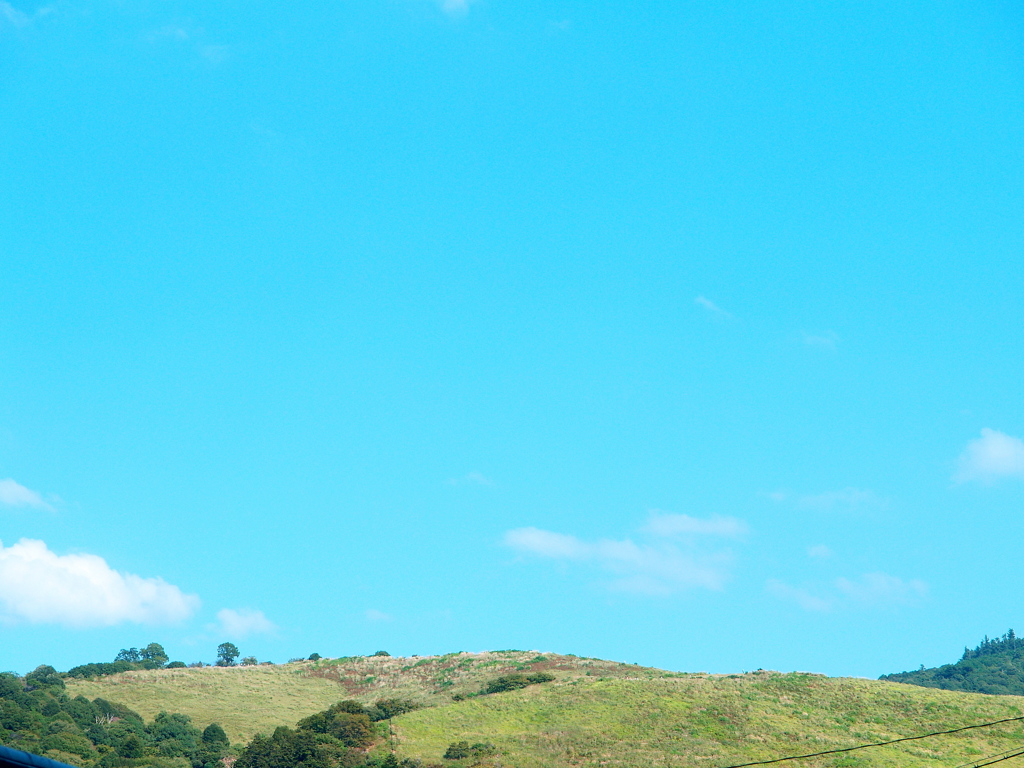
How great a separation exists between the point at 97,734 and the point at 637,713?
130 ft

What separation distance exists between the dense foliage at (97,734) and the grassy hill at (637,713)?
4.87 m

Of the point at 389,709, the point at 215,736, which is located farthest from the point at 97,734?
the point at 389,709

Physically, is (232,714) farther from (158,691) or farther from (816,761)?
(816,761)

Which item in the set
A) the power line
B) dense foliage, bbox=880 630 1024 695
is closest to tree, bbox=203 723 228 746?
the power line

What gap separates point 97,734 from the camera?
68.9m

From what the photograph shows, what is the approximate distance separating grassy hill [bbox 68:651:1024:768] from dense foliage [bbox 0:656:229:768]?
487cm

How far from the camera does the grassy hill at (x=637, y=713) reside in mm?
58750

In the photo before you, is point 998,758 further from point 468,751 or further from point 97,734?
→ point 97,734

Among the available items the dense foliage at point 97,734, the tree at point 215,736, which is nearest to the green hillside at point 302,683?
the tree at point 215,736

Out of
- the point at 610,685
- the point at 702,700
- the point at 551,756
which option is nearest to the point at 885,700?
the point at 702,700

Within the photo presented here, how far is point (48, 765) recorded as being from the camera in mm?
13211

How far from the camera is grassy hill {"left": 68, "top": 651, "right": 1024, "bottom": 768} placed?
58750mm

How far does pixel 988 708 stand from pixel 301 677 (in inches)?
2672

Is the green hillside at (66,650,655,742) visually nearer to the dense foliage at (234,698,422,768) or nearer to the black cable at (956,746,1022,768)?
the dense foliage at (234,698,422,768)
